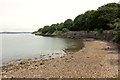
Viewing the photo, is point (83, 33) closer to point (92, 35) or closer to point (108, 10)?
point (92, 35)

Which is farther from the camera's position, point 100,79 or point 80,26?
point 80,26

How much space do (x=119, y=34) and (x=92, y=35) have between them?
35.9 metres

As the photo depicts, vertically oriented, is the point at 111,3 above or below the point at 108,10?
above

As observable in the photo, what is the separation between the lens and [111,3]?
5725cm

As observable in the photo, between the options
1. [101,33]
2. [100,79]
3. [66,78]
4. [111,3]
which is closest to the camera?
[100,79]

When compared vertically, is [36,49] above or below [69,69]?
below

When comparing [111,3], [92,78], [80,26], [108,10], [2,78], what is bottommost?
[2,78]

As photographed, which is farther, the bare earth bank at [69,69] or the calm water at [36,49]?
the calm water at [36,49]

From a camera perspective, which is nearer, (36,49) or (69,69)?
(69,69)

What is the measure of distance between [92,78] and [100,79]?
1.70ft

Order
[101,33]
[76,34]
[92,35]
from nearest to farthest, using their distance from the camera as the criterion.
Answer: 1. [101,33]
2. [92,35]
3. [76,34]

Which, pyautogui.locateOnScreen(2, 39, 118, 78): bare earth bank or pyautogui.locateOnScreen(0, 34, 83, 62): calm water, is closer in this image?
pyautogui.locateOnScreen(2, 39, 118, 78): bare earth bank

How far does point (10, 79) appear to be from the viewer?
8.48 metres

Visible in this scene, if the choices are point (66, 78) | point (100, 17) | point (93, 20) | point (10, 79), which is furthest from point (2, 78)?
point (93, 20)
